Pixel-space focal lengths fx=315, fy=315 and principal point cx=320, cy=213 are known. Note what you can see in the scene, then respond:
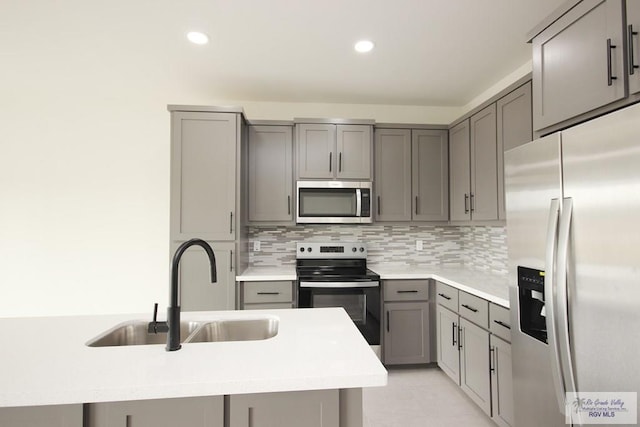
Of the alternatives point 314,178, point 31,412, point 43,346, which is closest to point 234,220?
point 314,178

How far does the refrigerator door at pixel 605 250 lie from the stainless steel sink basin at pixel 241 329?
1225mm

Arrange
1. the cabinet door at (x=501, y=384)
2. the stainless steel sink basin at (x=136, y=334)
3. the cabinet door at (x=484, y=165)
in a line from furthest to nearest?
the cabinet door at (x=484, y=165)
the cabinet door at (x=501, y=384)
the stainless steel sink basin at (x=136, y=334)

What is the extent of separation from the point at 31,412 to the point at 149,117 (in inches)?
115

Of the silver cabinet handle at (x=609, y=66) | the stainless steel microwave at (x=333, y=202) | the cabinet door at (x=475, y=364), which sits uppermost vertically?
the silver cabinet handle at (x=609, y=66)

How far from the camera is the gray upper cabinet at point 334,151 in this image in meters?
3.06

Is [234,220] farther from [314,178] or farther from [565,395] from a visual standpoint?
[565,395]

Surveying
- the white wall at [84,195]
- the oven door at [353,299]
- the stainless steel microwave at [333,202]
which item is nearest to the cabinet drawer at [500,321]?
the oven door at [353,299]

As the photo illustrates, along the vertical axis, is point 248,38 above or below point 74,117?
above

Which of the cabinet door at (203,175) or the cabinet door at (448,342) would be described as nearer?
the cabinet door at (448,342)

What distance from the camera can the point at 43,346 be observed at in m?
1.12

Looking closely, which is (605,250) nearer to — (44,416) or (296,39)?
(44,416)

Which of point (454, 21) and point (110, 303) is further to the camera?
point (110, 303)

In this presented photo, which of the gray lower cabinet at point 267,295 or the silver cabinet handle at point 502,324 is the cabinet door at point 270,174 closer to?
the gray lower cabinet at point 267,295

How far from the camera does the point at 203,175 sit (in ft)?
8.78
